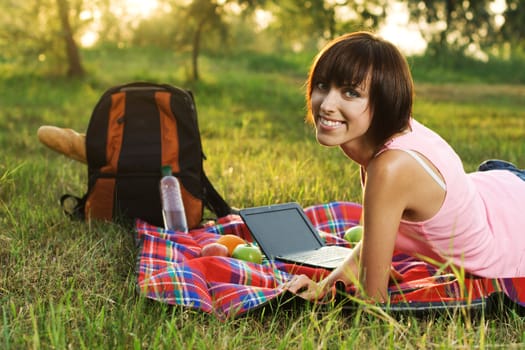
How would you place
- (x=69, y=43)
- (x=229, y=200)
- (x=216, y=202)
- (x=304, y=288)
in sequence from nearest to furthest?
(x=304, y=288) < (x=216, y=202) < (x=229, y=200) < (x=69, y=43)

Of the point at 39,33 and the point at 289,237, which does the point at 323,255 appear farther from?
the point at 39,33

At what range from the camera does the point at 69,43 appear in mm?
13719

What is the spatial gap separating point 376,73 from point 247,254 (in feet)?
4.05

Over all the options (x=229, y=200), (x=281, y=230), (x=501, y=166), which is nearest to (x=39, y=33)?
A: (x=229, y=200)

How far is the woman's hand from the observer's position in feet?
8.91

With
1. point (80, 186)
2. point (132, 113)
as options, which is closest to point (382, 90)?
point (132, 113)

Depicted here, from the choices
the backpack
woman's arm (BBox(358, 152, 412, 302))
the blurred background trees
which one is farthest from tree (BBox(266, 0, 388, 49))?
woman's arm (BBox(358, 152, 412, 302))

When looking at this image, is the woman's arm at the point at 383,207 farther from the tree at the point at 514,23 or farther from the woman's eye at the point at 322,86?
the tree at the point at 514,23

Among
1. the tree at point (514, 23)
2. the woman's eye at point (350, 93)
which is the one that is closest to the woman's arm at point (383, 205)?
the woman's eye at point (350, 93)

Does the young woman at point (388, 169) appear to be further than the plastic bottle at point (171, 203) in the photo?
No

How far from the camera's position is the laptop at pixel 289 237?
139 inches

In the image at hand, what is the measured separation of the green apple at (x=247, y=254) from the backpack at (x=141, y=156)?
772 millimetres

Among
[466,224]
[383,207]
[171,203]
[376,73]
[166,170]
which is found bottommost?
[171,203]

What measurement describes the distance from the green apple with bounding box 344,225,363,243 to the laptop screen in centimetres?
21
